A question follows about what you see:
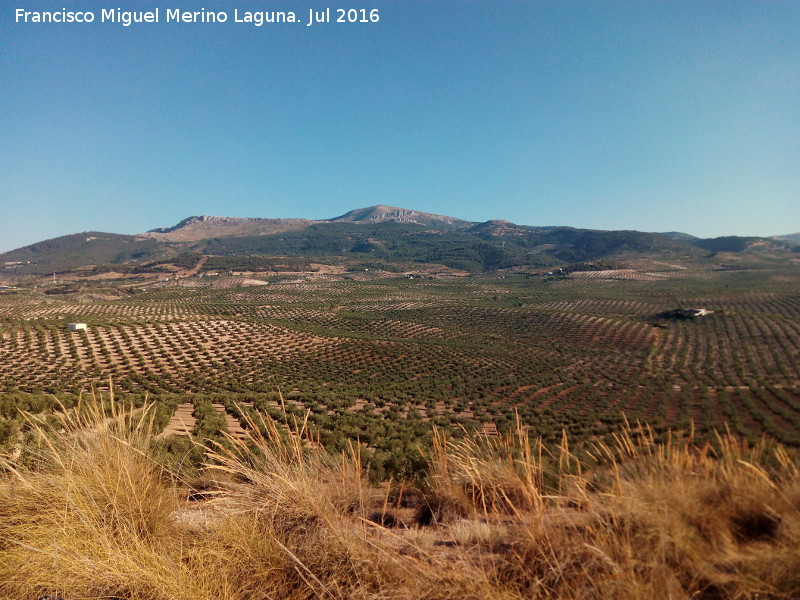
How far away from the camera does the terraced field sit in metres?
9.13

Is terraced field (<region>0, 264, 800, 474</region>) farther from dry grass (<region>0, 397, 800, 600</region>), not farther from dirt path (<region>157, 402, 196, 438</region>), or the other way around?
dry grass (<region>0, 397, 800, 600</region>)

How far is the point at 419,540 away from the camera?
3.01m

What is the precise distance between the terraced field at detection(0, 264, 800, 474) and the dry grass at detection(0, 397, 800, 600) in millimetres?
897

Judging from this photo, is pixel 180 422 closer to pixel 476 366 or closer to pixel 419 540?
pixel 419 540

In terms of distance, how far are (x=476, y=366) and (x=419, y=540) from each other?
104ft

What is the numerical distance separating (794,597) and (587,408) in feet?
67.3

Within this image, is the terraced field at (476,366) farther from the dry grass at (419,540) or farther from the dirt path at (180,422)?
the dry grass at (419,540)

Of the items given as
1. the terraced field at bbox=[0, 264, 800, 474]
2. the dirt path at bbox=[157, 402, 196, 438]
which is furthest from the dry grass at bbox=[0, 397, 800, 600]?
the dirt path at bbox=[157, 402, 196, 438]

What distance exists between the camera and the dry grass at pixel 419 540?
6.42ft

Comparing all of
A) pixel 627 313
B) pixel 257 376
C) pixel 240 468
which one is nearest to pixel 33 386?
pixel 257 376

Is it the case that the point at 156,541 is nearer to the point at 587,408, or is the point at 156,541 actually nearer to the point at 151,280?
the point at 587,408

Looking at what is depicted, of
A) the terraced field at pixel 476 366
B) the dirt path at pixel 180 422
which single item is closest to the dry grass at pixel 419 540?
the terraced field at pixel 476 366

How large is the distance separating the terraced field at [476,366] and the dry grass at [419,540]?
90 centimetres

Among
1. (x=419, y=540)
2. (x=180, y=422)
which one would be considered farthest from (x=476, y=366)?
(x=419, y=540)
